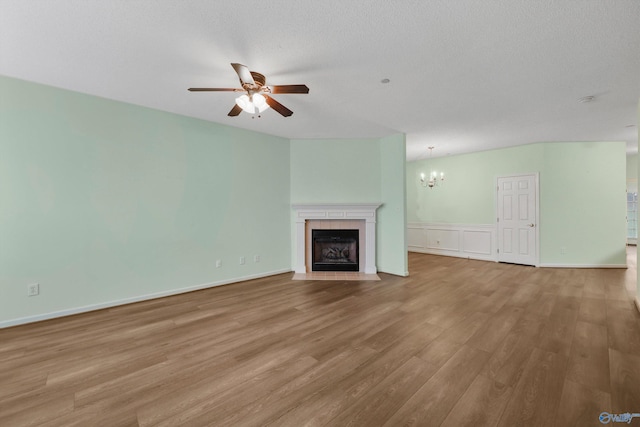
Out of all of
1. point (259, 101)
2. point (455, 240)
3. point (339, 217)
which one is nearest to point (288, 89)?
point (259, 101)

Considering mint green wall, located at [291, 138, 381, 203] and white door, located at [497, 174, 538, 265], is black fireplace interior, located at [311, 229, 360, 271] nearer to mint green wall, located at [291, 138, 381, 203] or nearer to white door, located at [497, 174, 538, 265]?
mint green wall, located at [291, 138, 381, 203]

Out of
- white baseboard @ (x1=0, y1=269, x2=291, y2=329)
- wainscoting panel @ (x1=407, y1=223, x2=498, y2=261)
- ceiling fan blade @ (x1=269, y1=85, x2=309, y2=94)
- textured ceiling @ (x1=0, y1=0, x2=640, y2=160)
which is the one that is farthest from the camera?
wainscoting panel @ (x1=407, y1=223, x2=498, y2=261)

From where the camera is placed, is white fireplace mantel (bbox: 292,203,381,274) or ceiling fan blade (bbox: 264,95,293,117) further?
white fireplace mantel (bbox: 292,203,381,274)

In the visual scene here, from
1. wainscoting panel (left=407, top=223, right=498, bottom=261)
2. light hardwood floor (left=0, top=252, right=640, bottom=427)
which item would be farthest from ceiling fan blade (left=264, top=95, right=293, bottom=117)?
wainscoting panel (left=407, top=223, right=498, bottom=261)

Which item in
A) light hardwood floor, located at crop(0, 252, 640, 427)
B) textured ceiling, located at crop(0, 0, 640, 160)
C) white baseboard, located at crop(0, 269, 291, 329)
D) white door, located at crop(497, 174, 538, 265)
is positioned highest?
textured ceiling, located at crop(0, 0, 640, 160)

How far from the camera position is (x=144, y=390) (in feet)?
5.72

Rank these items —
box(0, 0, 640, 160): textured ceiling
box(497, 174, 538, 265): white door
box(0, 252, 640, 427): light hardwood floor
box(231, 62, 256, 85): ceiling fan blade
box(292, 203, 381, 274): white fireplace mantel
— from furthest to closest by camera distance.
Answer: box(497, 174, 538, 265): white door
box(292, 203, 381, 274): white fireplace mantel
box(231, 62, 256, 85): ceiling fan blade
box(0, 0, 640, 160): textured ceiling
box(0, 252, 640, 427): light hardwood floor

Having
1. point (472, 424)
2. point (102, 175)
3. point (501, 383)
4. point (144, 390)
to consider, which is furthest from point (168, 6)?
point (501, 383)

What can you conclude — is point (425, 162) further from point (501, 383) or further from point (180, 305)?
point (180, 305)

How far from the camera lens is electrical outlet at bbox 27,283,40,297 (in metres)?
2.84

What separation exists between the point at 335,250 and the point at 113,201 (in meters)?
3.72

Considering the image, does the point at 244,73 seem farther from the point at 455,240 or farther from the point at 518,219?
the point at 455,240

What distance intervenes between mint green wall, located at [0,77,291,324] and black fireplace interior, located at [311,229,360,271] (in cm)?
114

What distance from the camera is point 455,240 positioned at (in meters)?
6.74
